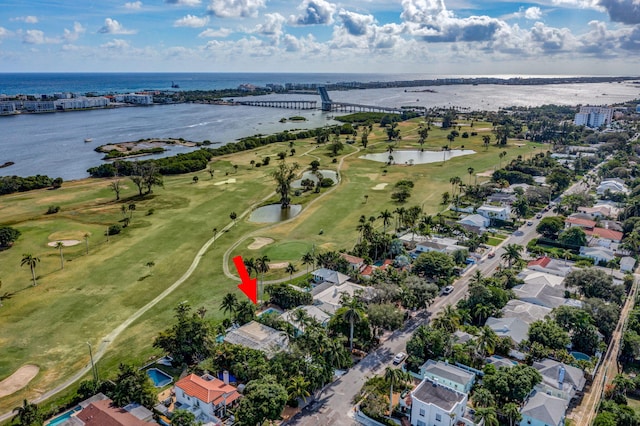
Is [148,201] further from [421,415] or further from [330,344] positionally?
[421,415]

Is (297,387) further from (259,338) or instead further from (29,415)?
(29,415)

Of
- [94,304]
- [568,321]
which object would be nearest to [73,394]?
[94,304]

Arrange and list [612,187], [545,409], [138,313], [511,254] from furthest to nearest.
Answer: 1. [612,187]
2. [511,254]
3. [138,313]
4. [545,409]

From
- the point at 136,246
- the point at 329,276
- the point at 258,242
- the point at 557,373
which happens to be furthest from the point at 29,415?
the point at 258,242

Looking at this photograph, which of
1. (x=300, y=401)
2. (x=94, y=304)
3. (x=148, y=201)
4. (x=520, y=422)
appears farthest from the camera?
(x=148, y=201)

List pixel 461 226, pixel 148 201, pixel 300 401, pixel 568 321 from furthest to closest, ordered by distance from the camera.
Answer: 1. pixel 148 201
2. pixel 461 226
3. pixel 568 321
4. pixel 300 401

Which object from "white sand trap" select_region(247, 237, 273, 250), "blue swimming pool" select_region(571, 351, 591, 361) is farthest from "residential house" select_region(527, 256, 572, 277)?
"white sand trap" select_region(247, 237, 273, 250)

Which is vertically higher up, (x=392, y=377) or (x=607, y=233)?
(x=607, y=233)
